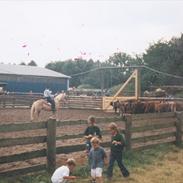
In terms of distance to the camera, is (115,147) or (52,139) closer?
(52,139)

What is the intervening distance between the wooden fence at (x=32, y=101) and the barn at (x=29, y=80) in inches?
658

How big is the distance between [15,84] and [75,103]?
65.7 feet

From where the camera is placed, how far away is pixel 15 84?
5544 centimetres

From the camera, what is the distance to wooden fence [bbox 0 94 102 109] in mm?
32688

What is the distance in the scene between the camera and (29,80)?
2266 inches

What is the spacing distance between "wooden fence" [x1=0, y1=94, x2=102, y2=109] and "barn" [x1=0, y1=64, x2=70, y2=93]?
54.8 feet

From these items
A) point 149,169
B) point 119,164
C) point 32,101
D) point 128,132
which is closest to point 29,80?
point 32,101

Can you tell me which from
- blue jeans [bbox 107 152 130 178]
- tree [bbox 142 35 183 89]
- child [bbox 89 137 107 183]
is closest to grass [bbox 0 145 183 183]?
blue jeans [bbox 107 152 130 178]

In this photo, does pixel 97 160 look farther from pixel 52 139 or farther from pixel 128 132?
pixel 128 132

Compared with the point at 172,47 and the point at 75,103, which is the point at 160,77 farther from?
the point at 75,103

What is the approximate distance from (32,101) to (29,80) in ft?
79.2

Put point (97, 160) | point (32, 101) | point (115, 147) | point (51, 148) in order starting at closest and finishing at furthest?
point (97, 160) → point (51, 148) → point (115, 147) → point (32, 101)

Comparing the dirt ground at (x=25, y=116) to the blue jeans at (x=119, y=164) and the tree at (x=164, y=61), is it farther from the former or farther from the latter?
the tree at (x=164, y=61)

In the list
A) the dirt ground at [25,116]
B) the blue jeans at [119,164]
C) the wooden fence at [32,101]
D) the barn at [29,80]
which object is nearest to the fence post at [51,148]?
the blue jeans at [119,164]
